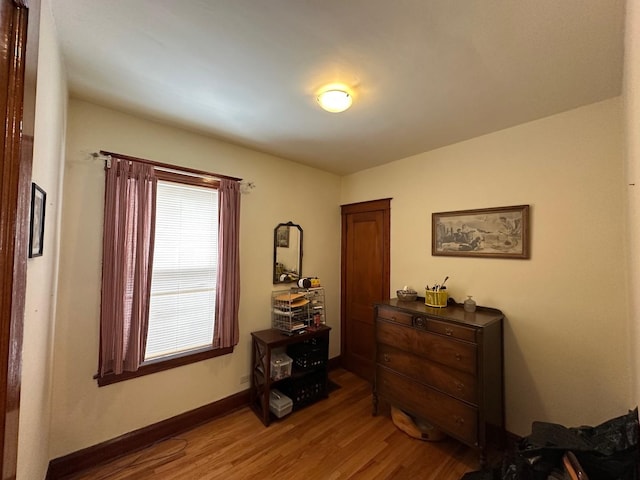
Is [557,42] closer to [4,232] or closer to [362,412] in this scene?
[4,232]

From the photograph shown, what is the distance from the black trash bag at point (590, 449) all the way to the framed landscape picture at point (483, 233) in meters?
1.13

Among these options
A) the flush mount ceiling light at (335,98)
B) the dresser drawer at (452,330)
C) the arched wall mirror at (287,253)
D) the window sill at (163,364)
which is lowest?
the window sill at (163,364)

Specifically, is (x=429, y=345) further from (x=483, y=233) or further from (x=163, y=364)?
(x=163, y=364)

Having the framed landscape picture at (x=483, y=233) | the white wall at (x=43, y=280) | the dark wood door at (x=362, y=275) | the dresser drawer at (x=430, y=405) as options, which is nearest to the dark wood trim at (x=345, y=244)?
the dark wood door at (x=362, y=275)

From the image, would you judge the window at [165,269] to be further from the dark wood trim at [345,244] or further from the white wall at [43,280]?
the dark wood trim at [345,244]

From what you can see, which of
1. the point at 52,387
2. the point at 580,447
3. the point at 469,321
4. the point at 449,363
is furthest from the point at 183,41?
the point at 580,447

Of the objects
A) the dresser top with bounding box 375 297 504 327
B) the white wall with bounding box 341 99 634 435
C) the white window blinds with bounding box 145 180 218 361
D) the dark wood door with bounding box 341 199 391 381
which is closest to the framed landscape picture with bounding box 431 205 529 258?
the white wall with bounding box 341 99 634 435

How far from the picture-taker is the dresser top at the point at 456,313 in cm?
198

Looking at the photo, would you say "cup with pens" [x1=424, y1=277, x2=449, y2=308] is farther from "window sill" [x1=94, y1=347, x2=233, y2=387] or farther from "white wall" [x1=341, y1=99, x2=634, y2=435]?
"window sill" [x1=94, y1=347, x2=233, y2=387]

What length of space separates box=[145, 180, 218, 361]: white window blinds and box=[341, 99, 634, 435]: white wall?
2303 mm

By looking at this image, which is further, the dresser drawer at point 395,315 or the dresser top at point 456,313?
the dresser drawer at point 395,315

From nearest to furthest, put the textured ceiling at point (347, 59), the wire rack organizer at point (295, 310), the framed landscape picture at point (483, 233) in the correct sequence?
1. the textured ceiling at point (347, 59)
2. the framed landscape picture at point (483, 233)
3. the wire rack organizer at point (295, 310)

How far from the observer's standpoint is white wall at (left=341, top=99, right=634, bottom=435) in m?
1.76

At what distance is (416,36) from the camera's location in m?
1.30
